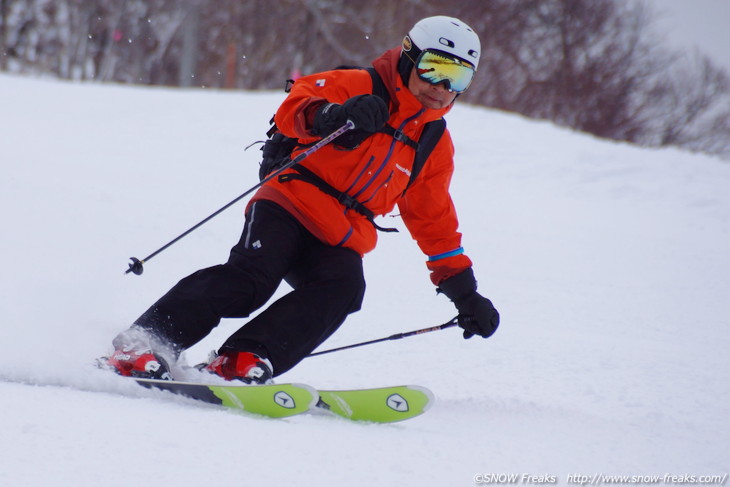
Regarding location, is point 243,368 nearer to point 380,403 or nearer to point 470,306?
point 380,403

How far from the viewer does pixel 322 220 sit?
10.0ft

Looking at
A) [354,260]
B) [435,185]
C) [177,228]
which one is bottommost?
[177,228]

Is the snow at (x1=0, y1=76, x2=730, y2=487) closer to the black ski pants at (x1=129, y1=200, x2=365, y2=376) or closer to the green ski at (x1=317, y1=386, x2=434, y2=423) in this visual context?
the green ski at (x1=317, y1=386, x2=434, y2=423)

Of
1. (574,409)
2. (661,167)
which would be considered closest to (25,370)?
(574,409)

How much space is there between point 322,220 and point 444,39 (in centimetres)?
87

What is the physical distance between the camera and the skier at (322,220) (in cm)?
274

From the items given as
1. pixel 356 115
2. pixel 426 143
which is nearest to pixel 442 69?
pixel 426 143

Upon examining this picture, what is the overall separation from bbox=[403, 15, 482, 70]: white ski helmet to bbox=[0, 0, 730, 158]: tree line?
70.8ft

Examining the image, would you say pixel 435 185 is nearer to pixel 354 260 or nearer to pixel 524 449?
pixel 354 260

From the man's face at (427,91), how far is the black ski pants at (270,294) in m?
0.67

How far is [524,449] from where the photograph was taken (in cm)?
250

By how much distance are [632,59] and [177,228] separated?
23157mm

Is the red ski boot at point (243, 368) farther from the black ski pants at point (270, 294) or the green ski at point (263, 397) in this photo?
the green ski at point (263, 397)

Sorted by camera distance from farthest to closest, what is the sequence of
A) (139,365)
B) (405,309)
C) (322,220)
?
(405,309) < (322,220) < (139,365)
